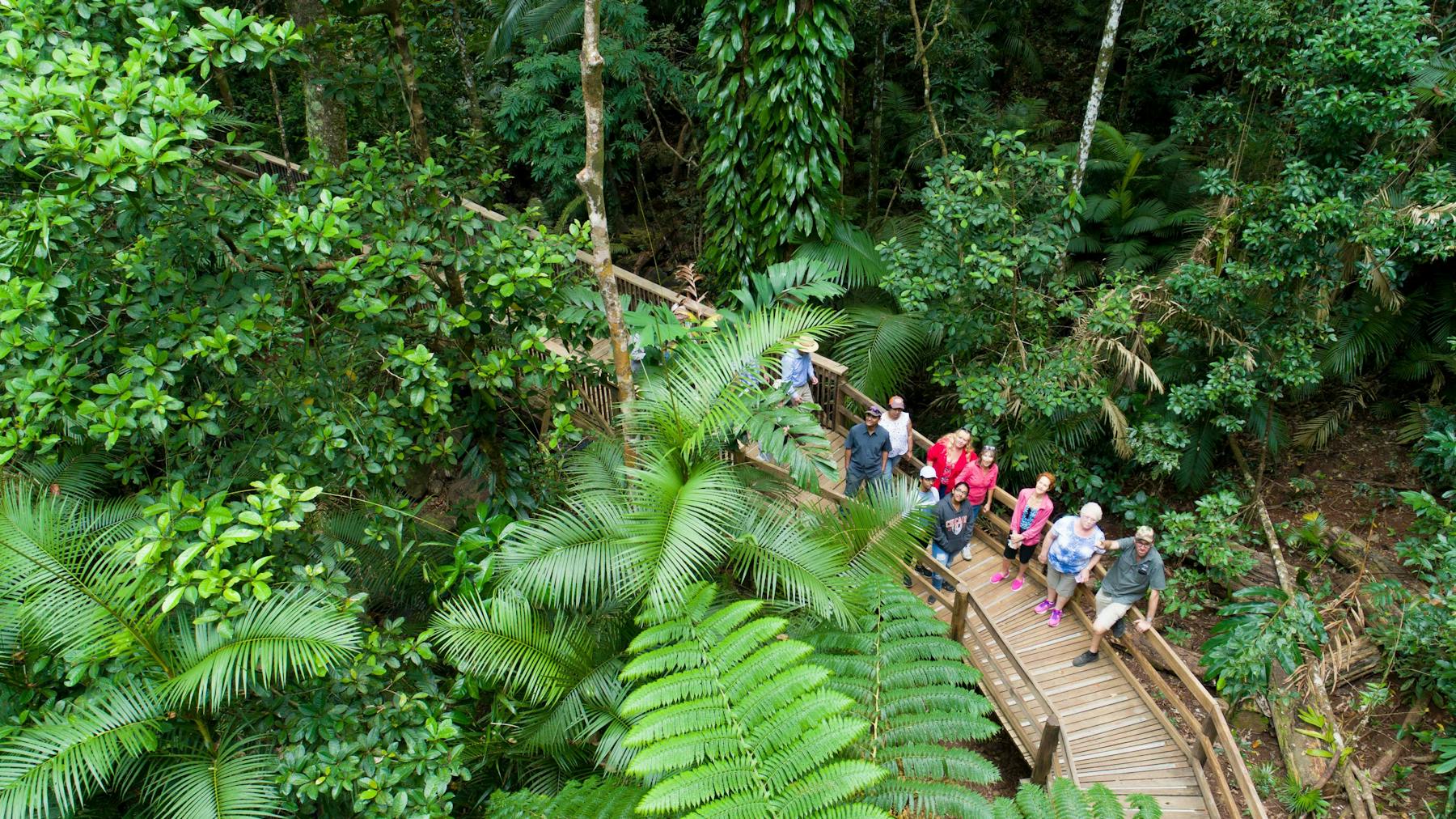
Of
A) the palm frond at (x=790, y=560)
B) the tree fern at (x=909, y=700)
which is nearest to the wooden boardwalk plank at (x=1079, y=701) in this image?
the tree fern at (x=909, y=700)

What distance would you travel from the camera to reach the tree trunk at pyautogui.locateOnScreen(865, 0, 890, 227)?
1114 centimetres

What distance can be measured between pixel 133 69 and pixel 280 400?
177 cm

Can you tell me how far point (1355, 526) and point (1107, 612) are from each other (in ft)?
15.6

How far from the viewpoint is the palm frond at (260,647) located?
3766 millimetres

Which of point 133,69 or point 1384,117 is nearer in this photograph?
point 133,69

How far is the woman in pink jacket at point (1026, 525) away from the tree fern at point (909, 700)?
1.86 metres

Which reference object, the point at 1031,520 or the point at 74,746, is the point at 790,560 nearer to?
the point at 1031,520

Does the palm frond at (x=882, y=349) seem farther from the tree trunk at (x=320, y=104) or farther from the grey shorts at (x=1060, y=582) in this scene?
the tree trunk at (x=320, y=104)

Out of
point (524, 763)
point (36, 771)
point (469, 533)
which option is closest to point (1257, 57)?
point (469, 533)

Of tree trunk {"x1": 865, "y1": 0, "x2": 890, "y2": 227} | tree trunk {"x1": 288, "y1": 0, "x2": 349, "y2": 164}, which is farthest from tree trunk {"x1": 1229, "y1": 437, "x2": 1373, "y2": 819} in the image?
tree trunk {"x1": 288, "y1": 0, "x2": 349, "y2": 164}

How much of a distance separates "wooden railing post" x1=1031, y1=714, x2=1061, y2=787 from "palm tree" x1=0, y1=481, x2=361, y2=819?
4.41m

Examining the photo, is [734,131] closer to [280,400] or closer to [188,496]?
[280,400]

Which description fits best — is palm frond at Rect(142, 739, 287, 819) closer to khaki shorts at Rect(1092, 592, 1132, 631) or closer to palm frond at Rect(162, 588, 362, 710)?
palm frond at Rect(162, 588, 362, 710)

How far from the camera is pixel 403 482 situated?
530 centimetres
